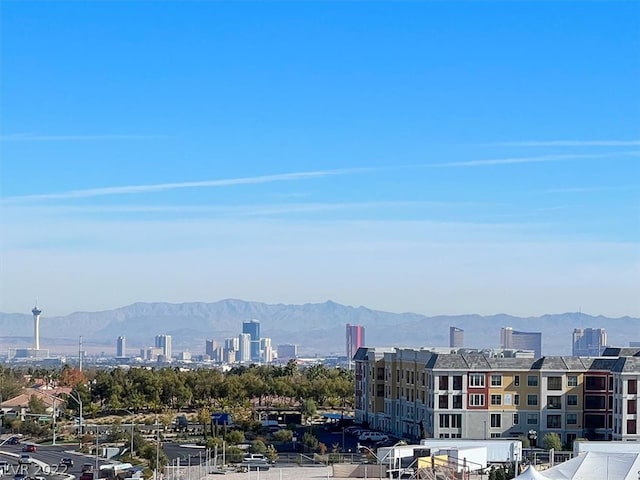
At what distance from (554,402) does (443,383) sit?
4389 millimetres

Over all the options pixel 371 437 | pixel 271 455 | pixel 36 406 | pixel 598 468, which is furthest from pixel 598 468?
pixel 36 406

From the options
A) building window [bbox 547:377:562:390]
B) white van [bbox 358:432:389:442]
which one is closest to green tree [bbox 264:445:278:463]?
white van [bbox 358:432:389:442]

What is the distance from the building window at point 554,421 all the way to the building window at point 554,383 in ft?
3.67

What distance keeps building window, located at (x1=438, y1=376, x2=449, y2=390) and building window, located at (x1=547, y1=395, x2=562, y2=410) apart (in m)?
4.00

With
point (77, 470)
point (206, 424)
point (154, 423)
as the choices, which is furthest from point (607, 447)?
point (154, 423)

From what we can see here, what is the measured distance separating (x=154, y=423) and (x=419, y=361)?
14.6 m

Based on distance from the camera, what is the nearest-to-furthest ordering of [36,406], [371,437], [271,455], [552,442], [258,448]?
[271,455]
[258,448]
[552,442]
[371,437]
[36,406]

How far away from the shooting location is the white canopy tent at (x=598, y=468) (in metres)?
29.4

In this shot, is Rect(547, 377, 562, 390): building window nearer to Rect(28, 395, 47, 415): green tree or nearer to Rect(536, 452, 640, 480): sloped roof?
Rect(536, 452, 640, 480): sloped roof

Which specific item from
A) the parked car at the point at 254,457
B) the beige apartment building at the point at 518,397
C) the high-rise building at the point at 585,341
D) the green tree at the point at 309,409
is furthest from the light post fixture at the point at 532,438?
the high-rise building at the point at 585,341

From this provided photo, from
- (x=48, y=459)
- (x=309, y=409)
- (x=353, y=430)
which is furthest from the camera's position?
(x=309, y=409)

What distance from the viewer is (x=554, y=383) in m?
47.6

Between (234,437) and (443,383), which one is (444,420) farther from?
(234,437)

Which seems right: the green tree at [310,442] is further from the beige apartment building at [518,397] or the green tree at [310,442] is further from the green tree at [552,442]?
the green tree at [552,442]
